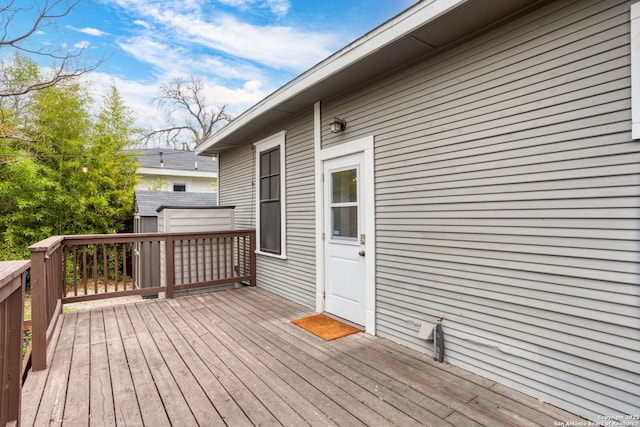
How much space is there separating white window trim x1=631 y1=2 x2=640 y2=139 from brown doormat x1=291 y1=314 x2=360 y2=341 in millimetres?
2657

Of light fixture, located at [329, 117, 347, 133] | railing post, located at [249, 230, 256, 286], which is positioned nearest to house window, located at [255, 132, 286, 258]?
railing post, located at [249, 230, 256, 286]

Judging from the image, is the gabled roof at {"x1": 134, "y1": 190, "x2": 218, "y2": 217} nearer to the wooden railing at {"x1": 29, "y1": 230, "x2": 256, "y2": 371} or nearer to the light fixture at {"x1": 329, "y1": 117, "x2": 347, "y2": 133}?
the wooden railing at {"x1": 29, "y1": 230, "x2": 256, "y2": 371}

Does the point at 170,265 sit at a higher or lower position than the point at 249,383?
higher

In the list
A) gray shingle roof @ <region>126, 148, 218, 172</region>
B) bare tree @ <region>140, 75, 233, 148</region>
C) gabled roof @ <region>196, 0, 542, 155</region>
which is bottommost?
gabled roof @ <region>196, 0, 542, 155</region>

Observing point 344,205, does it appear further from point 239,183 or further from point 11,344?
point 239,183

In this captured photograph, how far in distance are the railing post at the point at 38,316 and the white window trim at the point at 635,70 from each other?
4104 mm

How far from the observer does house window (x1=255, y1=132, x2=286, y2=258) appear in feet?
15.3

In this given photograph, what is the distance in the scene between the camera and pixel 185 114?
56.0 ft

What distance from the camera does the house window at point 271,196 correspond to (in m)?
4.68

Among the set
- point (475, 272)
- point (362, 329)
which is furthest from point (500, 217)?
point (362, 329)

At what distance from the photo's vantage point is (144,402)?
2.05m

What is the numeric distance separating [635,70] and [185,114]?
60.6ft

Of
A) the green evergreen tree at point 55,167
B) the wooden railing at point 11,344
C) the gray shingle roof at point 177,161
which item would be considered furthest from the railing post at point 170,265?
the gray shingle roof at point 177,161

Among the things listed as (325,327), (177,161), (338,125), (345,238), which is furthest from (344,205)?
(177,161)
